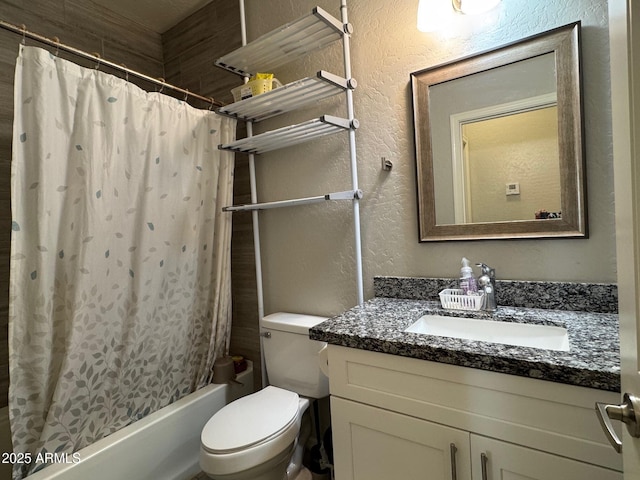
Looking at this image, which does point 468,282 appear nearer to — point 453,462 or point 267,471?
point 453,462

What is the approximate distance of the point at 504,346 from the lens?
32.8 inches

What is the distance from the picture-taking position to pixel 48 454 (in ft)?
4.08

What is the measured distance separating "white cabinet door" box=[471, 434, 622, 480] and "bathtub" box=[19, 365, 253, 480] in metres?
1.30

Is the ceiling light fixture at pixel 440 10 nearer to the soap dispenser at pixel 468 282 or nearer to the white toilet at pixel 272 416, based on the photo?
the soap dispenser at pixel 468 282

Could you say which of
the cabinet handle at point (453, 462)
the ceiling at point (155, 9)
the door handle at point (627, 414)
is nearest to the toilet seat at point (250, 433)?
the cabinet handle at point (453, 462)

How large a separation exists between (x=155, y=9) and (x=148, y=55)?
30cm

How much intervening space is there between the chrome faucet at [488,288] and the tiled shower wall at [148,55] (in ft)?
4.02

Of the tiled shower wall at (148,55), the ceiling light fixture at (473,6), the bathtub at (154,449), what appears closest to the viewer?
the ceiling light fixture at (473,6)

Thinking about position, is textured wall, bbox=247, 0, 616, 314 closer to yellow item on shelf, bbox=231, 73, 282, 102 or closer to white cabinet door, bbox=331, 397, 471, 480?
yellow item on shelf, bbox=231, 73, 282, 102

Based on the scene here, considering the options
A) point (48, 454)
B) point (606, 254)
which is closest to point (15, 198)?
point (48, 454)

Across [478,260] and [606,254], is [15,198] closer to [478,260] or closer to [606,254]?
[478,260]

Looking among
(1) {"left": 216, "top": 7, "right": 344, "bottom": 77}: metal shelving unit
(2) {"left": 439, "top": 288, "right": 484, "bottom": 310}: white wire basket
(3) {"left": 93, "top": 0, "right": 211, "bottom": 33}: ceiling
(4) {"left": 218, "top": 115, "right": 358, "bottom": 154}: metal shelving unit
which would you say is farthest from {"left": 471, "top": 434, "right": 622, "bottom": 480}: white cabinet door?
(3) {"left": 93, "top": 0, "right": 211, "bottom": 33}: ceiling

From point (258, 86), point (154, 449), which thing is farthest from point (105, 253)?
point (258, 86)

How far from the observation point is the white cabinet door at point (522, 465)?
28.2 inches
